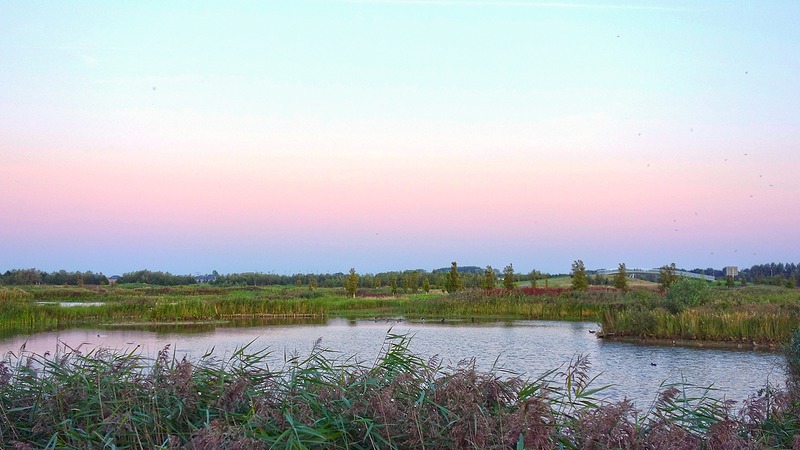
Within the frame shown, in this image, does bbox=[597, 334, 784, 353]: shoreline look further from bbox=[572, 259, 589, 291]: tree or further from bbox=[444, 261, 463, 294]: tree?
bbox=[444, 261, 463, 294]: tree

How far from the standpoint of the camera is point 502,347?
1019 inches

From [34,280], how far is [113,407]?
10045cm

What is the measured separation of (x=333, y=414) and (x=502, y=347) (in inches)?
857

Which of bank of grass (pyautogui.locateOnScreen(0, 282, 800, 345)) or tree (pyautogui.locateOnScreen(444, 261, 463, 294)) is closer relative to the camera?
bank of grass (pyautogui.locateOnScreen(0, 282, 800, 345))

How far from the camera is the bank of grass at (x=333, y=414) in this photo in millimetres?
4191

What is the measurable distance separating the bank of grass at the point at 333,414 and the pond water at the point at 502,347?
765 cm

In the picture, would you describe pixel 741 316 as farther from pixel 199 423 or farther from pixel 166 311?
pixel 166 311

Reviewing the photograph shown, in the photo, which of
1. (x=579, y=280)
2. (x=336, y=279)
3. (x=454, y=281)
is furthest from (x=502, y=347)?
(x=336, y=279)

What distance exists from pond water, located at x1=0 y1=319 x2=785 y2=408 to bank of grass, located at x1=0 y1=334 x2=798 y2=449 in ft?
25.1

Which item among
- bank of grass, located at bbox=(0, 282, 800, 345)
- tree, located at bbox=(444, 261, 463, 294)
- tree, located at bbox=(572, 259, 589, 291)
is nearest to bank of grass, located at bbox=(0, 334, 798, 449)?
bank of grass, located at bbox=(0, 282, 800, 345)

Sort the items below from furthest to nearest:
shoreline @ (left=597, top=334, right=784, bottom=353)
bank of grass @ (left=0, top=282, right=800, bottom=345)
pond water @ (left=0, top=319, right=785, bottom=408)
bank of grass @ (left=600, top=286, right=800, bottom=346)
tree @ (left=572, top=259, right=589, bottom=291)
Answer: tree @ (left=572, top=259, right=589, bottom=291) < bank of grass @ (left=0, top=282, right=800, bottom=345) < bank of grass @ (left=600, top=286, right=800, bottom=346) < shoreline @ (left=597, top=334, right=784, bottom=353) < pond water @ (left=0, top=319, right=785, bottom=408)

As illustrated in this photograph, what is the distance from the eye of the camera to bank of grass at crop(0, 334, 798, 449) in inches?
165

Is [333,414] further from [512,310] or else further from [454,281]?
[454,281]

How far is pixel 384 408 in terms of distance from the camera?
14.5 feet
